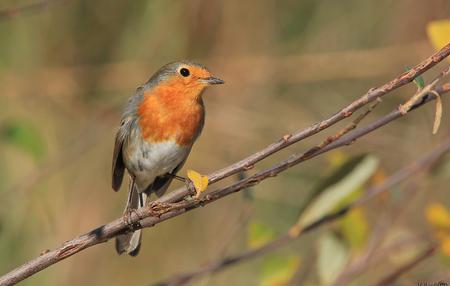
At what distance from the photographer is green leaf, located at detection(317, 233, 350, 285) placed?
117 inches

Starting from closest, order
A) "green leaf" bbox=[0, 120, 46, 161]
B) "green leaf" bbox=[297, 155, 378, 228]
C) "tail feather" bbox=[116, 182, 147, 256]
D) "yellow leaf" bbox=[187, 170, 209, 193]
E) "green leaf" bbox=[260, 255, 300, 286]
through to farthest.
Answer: "yellow leaf" bbox=[187, 170, 209, 193] < "green leaf" bbox=[297, 155, 378, 228] < "green leaf" bbox=[260, 255, 300, 286] < "tail feather" bbox=[116, 182, 147, 256] < "green leaf" bbox=[0, 120, 46, 161]

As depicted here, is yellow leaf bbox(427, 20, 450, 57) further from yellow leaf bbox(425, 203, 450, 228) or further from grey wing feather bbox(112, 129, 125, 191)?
grey wing feather bbox(112, 129, 125, 191)

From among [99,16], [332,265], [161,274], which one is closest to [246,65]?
[99,16]

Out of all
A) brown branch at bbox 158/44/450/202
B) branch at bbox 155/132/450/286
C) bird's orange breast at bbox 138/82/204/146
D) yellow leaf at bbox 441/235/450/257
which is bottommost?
yellow leaf at bbox 441/235/450/257

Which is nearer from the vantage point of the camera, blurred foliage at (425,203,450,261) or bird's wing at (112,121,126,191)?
blurred foliage at (425,203,450,261)

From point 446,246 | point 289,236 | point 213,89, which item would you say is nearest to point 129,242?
point 289,236

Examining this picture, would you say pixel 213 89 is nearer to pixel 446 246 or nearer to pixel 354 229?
pixel 354 229

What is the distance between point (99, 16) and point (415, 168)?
3326 millimetres

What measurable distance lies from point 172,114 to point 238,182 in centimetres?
189

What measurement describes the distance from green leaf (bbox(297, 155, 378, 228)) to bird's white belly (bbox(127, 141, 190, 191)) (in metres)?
1.31

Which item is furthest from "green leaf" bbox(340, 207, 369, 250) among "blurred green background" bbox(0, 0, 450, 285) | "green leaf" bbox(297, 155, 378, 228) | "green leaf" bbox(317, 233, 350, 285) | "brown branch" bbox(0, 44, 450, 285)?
"blurred green background" bbox(0, 0, 450, 285)

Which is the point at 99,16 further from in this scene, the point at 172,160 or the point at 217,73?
the point at 172,160

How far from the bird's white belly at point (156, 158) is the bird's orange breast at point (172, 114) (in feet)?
0.11

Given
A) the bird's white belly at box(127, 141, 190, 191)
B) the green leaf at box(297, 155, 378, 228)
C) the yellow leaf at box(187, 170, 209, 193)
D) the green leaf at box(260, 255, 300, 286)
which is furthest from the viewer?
the bird's white belly at box(127, 141, 190, 191)
